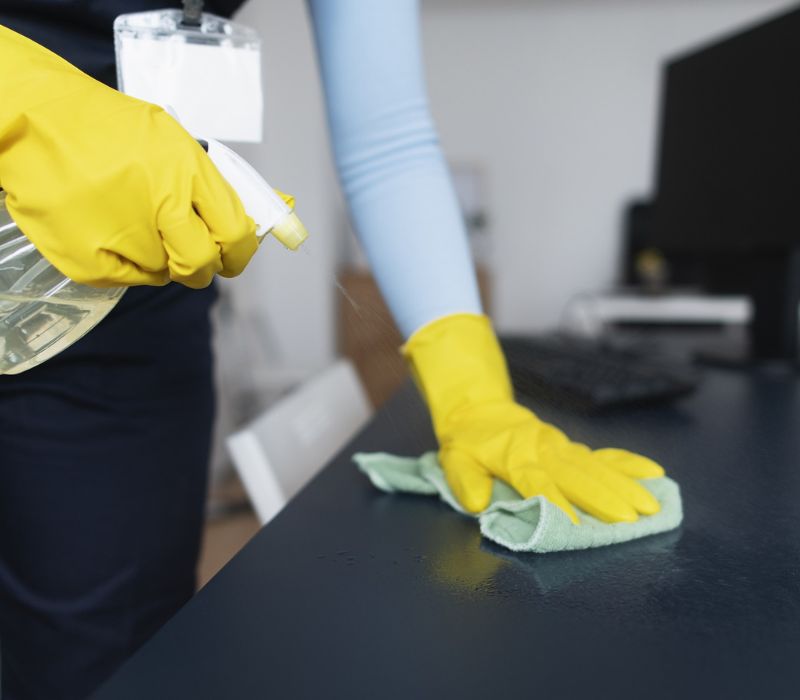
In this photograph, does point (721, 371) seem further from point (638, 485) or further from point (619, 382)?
point (638, 485)

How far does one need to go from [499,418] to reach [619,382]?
0.29 m

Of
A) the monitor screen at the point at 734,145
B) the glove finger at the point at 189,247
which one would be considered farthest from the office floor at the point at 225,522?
the glove finger at the point at 189,247

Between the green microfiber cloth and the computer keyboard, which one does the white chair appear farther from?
the computer keyboard

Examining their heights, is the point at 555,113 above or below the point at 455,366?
below

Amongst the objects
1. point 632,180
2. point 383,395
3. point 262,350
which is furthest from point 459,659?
point 632,180

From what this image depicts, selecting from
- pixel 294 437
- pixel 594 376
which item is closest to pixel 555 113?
pixel 594 376

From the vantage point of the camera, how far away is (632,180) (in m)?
4.08

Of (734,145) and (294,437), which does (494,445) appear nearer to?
(294,437)

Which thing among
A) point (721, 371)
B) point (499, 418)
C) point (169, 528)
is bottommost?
point (721, 371)

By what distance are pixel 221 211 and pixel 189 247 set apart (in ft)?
0.08

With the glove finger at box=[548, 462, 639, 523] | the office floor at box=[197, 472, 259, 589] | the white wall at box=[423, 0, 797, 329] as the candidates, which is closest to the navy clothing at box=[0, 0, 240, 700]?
the glove finger at box=[548, 462, 639, 523]

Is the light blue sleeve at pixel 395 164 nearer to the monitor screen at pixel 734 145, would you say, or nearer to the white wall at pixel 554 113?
the monitor screen at pixel 734 145

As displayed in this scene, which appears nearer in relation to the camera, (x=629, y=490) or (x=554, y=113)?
(x=629, y=490)

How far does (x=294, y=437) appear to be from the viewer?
30.9 inches
